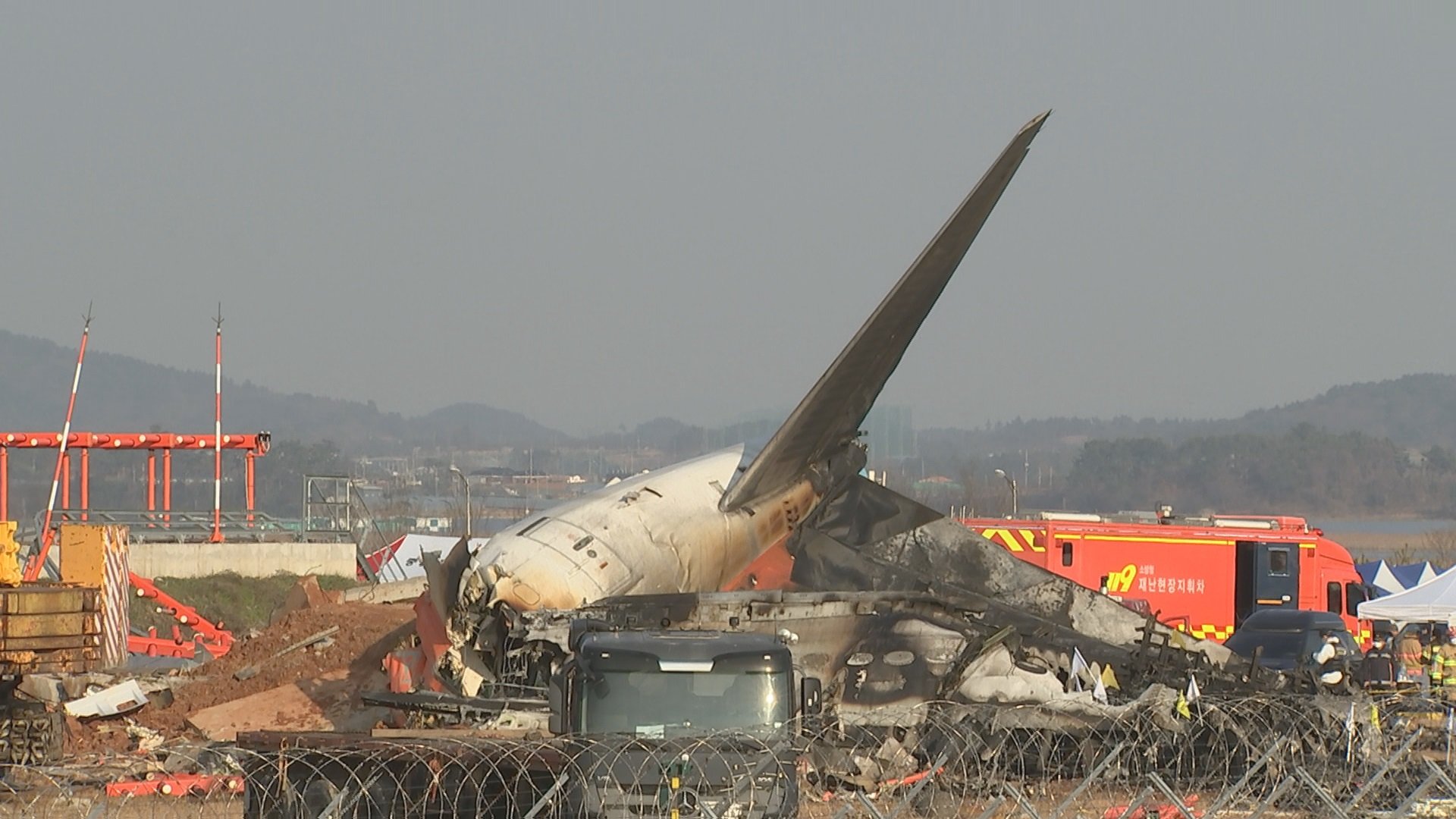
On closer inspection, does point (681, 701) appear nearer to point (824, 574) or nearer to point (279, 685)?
point (824, 574)

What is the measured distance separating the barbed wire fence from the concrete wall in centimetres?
3229

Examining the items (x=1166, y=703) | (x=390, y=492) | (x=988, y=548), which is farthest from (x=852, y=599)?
(x=390, y=492)

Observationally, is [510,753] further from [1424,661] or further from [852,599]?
[1424,661]

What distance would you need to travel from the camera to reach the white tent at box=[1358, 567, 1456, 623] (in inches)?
1667

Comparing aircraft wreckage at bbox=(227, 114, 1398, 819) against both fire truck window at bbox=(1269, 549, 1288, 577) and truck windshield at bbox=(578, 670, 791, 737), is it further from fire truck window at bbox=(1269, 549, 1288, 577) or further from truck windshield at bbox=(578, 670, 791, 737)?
fire truck window at bbox=(1269, 549, 1288, 577)

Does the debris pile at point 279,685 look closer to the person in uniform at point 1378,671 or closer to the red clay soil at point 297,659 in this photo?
the red clay soil at point 297,659

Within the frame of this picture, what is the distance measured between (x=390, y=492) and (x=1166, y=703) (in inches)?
6488

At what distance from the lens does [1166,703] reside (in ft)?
64.7

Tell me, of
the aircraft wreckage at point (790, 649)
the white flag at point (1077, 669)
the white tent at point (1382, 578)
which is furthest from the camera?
the white tent at point (1382, 578)

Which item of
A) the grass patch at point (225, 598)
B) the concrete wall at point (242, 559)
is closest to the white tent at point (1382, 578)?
the concrete wall at point (242, 559)

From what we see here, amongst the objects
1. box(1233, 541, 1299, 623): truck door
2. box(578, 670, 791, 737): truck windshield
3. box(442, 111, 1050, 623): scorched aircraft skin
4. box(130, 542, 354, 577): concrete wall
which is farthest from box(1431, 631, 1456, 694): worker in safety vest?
box(130, 542, 354, 577): concrete wall

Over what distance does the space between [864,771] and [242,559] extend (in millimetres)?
36995

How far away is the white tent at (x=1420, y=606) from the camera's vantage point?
42344 millimetres

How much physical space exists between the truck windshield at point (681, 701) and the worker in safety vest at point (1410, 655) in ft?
83.7
